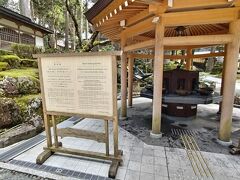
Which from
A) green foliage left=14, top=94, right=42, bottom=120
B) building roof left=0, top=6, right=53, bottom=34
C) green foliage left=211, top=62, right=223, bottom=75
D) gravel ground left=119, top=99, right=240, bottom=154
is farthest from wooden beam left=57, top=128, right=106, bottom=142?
green foliage left=211, top=62, right=223, bottom=75

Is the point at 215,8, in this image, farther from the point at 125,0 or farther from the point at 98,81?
the point at 98,81

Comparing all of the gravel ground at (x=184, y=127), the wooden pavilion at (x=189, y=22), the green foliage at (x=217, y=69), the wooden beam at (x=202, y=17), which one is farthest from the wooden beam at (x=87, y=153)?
the green foliage at (x=217, y=69)

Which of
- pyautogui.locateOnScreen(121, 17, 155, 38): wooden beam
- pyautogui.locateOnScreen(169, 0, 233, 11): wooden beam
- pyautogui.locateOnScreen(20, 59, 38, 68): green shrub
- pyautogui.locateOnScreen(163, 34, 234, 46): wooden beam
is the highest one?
pyautogui.locateOnScreen(169, 0, 233, 11): wooden beam

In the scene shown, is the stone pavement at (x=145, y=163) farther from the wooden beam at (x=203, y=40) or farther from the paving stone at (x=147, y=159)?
the wooden beam at (x=203, y=40)

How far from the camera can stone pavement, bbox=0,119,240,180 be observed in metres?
2.98

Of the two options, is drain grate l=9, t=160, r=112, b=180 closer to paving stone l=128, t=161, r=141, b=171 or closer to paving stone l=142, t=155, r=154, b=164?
paving stone l=128, t=161, r=141, b=171

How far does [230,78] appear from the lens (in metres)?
3.89

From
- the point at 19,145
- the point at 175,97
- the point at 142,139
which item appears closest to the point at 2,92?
→ the point at 19,145

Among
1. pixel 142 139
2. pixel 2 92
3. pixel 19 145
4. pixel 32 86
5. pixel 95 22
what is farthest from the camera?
pixel 32 86

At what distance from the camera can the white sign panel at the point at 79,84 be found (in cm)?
304

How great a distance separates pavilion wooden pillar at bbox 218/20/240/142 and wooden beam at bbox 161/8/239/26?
22cm

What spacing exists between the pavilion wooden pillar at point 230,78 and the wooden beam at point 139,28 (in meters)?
1.93

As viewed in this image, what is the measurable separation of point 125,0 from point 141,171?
343cm

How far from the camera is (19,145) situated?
4.05 m
